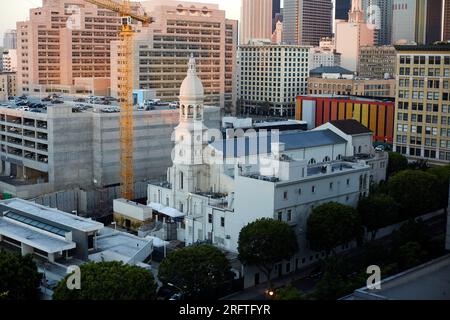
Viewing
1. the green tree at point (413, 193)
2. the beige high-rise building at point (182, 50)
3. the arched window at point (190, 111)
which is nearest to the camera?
the arched window at point (190, 111)

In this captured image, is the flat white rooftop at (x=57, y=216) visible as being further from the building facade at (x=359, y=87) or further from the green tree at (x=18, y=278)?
the building facade at (x=359, y=87)

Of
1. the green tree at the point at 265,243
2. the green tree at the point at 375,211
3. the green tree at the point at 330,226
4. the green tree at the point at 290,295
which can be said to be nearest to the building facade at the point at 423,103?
the green tree at the point at 375,211

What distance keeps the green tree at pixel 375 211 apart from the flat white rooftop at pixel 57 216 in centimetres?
2158

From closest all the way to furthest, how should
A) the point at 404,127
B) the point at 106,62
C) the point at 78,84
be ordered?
the point at 404,127 → the point at 78,84 → the point at 106,62

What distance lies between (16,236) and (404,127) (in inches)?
2324

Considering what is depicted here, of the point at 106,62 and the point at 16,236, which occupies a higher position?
the point at 106,62

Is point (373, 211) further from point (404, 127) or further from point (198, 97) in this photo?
point (404, 127)

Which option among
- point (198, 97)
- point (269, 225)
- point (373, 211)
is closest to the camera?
point (269, 225)

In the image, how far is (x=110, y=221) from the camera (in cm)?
6625

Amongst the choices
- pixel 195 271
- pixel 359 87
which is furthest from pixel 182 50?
pixel 195 271

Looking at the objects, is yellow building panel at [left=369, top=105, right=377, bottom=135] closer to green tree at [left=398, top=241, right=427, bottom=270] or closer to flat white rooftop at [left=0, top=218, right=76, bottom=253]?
green tree at [left=398, top=241, right=427, bottom=270]

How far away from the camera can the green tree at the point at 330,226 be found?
4956cm
